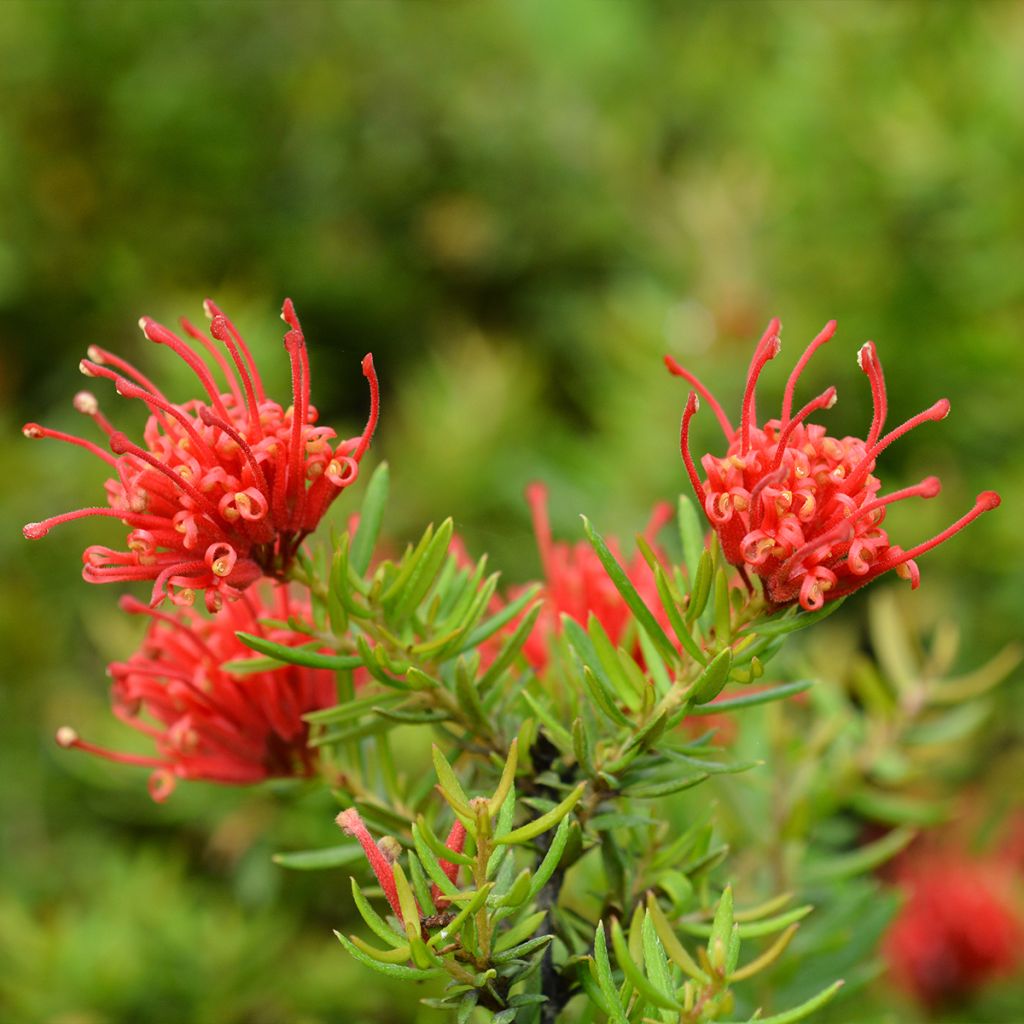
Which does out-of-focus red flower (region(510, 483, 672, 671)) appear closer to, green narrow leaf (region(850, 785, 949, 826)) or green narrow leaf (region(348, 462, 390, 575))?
green narrow leaf (region(348, 462, 390, 575))

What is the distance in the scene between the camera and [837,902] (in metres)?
0.58

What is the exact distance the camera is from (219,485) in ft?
1.22

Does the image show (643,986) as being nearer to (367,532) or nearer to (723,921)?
(723,921)

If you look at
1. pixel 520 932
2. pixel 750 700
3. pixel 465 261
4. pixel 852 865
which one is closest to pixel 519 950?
pixel 520 932

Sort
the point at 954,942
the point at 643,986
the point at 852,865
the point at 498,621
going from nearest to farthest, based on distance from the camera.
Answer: the point at 643,986 → the point at 498,621 → the point at 852,865 → the point at 954,942

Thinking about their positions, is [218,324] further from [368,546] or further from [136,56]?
[136,56]

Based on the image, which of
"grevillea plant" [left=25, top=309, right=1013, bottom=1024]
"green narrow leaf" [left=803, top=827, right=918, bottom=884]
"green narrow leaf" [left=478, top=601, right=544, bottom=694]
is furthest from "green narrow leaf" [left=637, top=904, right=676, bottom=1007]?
"green narrow leaf" [left=803, top=827, right=918, bottom=884]

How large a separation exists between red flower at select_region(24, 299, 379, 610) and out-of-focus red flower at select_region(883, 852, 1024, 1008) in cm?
58

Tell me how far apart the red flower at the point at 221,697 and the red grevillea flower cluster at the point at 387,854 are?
101 mm

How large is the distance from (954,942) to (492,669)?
1.81 ft

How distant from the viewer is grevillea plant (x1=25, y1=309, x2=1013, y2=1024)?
34 centimetres

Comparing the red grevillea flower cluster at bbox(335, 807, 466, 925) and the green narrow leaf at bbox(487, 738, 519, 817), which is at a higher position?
the green narrow leaf at bbox(487, 738, 519, 817)

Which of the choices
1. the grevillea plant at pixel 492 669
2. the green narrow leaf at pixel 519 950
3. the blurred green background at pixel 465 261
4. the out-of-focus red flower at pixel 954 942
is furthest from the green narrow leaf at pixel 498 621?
the out-of-focus red flower at pixel 954 942

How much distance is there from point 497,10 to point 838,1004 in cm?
118
